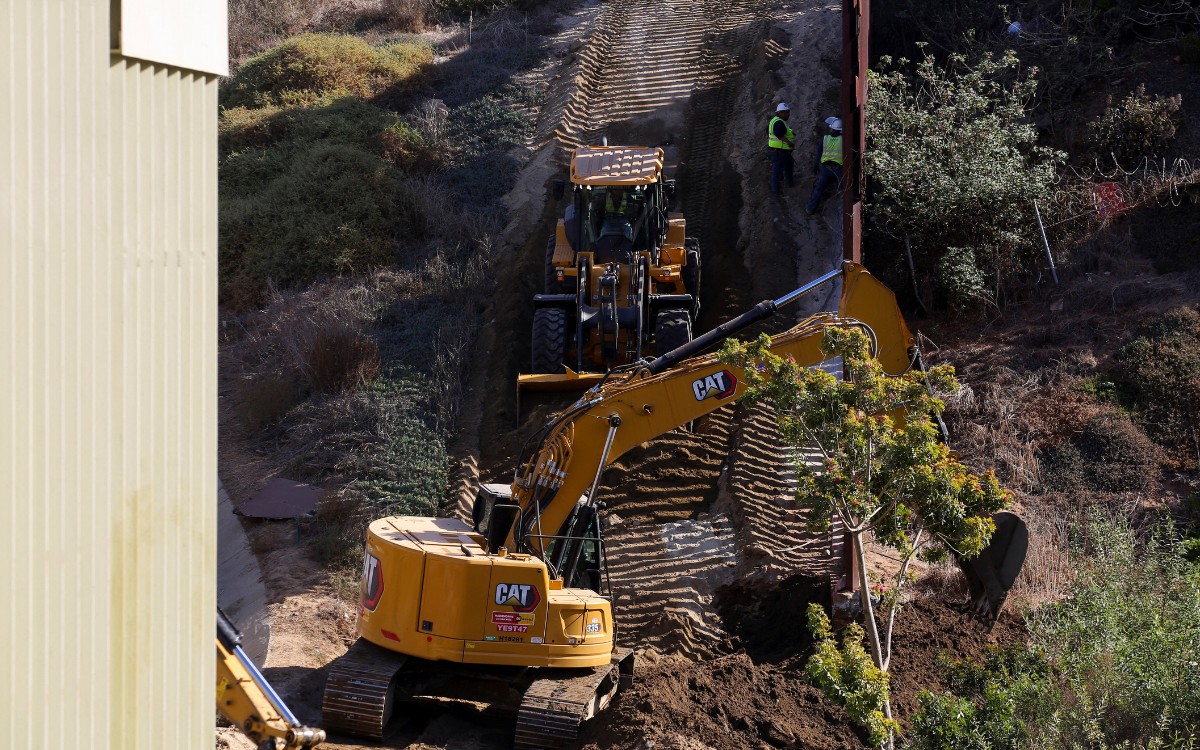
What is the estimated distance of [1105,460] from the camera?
14.6 m

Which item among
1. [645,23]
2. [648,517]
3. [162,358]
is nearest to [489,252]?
[648,517]

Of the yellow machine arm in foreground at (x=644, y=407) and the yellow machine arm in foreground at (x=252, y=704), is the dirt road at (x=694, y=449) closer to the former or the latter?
the yellow machine arm in foreground at (x=644, y=407)

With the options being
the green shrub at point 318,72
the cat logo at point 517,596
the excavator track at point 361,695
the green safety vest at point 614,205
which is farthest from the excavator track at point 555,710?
the green shrub at point 318,72

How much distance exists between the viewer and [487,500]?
430 inches

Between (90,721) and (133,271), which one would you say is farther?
(133,271)

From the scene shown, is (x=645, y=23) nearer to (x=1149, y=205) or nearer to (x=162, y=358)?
(x=1149, y=205)

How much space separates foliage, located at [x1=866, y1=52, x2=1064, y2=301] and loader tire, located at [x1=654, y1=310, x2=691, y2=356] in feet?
14.7

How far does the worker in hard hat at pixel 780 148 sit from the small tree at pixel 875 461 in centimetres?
1154

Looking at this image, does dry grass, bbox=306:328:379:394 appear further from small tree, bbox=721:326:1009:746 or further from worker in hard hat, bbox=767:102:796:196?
small tree, bbox=721:326:1009:746

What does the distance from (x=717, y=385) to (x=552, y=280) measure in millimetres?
7670

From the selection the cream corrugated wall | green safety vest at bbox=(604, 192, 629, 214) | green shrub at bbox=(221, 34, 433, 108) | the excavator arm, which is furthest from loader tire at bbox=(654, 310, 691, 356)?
green shrub at bbox=(221, 34, 433, 108)

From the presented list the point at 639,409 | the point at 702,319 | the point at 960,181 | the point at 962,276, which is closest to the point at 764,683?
the point at 639,409

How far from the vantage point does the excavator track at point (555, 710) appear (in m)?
9.81

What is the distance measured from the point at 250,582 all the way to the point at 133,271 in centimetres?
912
